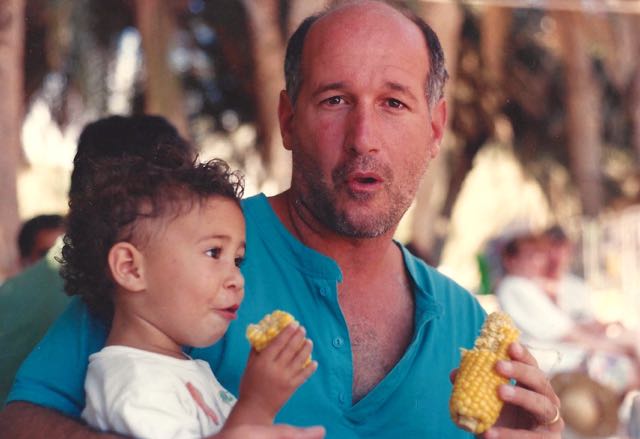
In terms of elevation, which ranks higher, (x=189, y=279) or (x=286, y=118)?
(x=286, y=118)

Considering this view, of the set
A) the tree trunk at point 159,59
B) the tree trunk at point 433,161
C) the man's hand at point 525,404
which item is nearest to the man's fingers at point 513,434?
the man's hand at point 525,404

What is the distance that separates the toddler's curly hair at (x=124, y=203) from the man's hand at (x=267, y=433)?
553 mm

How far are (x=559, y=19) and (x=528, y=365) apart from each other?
1126 centimetres

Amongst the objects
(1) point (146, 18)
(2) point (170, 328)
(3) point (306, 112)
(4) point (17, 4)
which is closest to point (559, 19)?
(1) point (146, 18)

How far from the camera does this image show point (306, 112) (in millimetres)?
2938

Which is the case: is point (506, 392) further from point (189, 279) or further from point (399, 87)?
point (399, 87)

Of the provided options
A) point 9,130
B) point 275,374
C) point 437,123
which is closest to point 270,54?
point 9,130

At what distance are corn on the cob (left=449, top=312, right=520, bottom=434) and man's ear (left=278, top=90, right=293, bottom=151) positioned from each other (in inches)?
43.8

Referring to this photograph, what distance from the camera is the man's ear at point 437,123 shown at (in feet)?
10.4

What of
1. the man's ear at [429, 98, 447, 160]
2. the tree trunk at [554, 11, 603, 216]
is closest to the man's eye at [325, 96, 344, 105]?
the man's ear at [429, 98, 447, 160]

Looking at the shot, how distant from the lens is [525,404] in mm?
2227

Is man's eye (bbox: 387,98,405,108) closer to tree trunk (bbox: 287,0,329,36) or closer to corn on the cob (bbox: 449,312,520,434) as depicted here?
corn on the cob (bbox: 449,312,520,434)

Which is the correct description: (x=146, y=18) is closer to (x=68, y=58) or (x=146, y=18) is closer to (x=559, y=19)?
(x=68, y=58)

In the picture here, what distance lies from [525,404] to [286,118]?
1364mm
